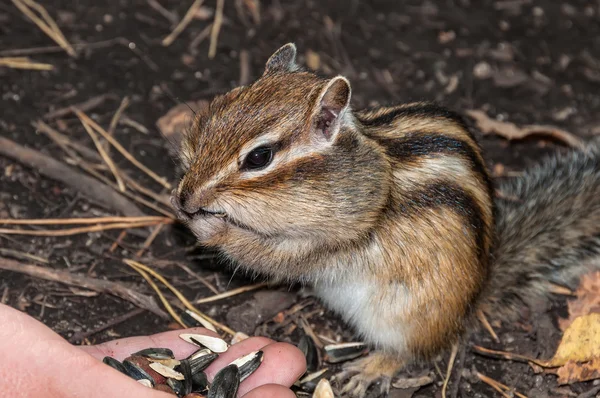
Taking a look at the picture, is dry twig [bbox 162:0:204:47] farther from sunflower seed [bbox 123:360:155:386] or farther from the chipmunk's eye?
sunflower seed [bbox 123:360:155:386]

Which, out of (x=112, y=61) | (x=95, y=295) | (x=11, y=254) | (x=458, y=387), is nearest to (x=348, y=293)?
(x=458, y=387)

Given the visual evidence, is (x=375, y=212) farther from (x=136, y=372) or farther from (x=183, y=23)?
(x=183, y=23)

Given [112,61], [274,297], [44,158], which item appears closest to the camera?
[274,297]

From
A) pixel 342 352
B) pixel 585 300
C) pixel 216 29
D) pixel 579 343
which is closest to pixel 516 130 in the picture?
pixel 585 300

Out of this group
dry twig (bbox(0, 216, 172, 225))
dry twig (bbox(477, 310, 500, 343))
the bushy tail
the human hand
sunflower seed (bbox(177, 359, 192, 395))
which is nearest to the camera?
the human hand

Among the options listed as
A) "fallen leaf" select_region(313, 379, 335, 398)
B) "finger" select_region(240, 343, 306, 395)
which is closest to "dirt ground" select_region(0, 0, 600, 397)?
"fallen leaf" select_region(313, 379, 335, 398)

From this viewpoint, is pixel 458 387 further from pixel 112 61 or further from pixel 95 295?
pixel 112 61

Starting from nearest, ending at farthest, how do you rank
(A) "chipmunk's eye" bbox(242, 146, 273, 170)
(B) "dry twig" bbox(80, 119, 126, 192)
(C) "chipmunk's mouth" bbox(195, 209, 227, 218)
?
(A) "chipmunk's eye" bbox(242, 146, 273, 170) < (C) "chipmunk's mouth" bbox(195, 209, 227, 218) < (B) "dry twig" bbox(80, 119, 126, 192)

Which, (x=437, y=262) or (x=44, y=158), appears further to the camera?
(x=44, y=158)
